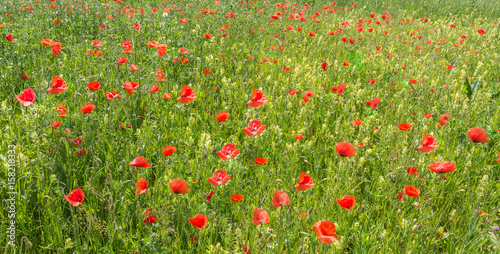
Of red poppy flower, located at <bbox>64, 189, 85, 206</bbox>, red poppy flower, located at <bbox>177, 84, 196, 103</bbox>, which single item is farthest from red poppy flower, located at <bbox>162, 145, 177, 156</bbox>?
red poppy flower, located at <bbox>177, 84, 196, 103</bbox>

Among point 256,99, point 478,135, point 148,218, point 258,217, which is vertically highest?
point 478,135

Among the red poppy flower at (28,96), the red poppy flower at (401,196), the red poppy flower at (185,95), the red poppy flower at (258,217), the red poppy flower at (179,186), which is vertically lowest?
the red poppy flower at (401,196)

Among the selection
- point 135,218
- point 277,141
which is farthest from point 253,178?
point 135,218

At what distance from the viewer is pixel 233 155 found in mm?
1521

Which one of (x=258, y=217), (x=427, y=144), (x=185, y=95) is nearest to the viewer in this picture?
(x=258, y=217)

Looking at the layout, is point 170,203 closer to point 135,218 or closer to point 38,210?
point 135,218

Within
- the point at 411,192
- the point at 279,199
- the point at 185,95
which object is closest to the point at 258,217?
the point at 279,199

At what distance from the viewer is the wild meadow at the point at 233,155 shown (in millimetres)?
1485

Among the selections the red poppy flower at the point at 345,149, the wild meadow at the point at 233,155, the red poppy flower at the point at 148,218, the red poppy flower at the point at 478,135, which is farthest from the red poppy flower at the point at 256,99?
the red poppy flower at the point at 478,135

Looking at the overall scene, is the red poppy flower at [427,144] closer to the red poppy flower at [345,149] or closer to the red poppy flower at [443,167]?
the red poppy flower at [443,167]

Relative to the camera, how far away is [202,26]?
15.8 ft

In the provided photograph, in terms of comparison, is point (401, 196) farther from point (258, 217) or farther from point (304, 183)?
point (258, 217)

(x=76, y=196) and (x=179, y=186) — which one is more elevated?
(x=179, y=186)

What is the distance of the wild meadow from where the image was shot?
4.87 feet
